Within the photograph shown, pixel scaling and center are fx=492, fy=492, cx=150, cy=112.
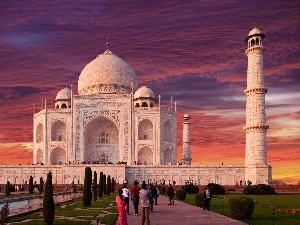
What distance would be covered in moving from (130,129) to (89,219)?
34.4m

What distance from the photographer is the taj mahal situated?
1556 inches

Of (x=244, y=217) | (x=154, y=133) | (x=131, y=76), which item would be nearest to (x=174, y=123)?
(x=154, y=133)

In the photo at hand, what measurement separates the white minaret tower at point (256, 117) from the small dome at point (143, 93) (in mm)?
15026

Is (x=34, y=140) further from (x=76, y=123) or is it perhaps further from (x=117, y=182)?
(x=117, y=182)

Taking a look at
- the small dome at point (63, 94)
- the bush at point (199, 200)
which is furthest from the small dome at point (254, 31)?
the small dome at point (63, 94)

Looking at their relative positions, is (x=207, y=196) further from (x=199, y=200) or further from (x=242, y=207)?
(x=242, y=207)

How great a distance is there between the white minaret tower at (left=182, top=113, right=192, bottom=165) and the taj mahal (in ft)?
0.35

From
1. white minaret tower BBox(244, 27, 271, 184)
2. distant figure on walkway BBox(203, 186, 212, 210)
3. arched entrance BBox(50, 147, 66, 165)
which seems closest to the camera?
distant figure on walkway BBox(203, 186, 212, 210)

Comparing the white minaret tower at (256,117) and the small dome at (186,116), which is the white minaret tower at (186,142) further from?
the white minaret tower at (256,117)

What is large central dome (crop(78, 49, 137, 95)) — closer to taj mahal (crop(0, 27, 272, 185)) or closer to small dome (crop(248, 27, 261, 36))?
taj mahal (crop(0, 27, 272, 185))

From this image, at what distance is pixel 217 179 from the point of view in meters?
41.1

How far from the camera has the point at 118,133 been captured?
51.6 metres

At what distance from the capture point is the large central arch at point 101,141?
50688 millimetres

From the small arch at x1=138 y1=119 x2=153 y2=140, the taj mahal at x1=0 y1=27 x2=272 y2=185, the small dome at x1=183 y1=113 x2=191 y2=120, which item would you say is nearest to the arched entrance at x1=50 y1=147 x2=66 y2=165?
the taj mahal at x1=0 y1=27 x2=272 y2=185
